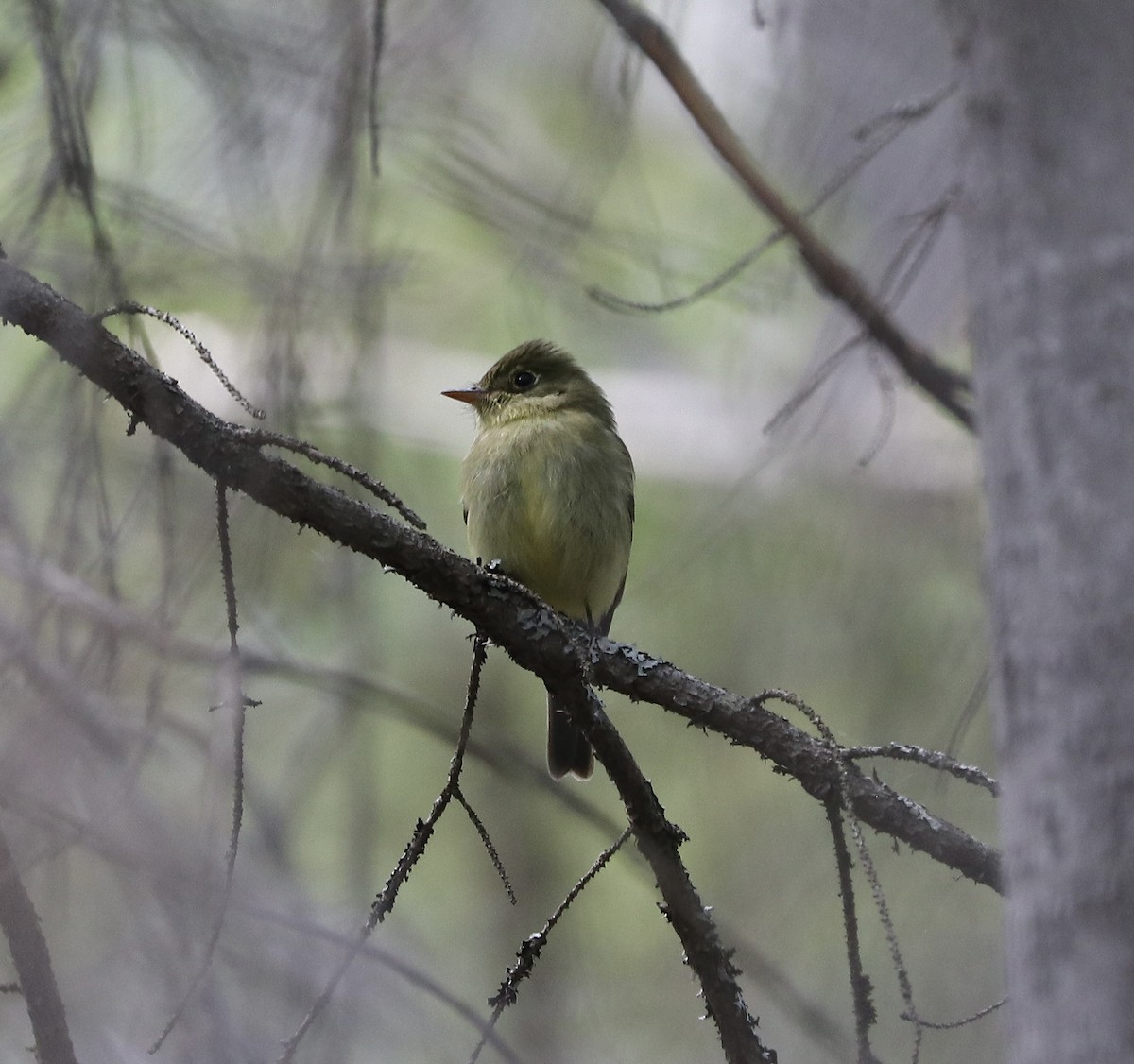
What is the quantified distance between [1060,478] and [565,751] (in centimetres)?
372

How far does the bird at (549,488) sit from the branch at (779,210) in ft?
4.20

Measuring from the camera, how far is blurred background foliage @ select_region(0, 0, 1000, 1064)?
9.18 feet

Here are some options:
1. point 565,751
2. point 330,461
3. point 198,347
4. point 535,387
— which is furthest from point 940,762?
point 535,387

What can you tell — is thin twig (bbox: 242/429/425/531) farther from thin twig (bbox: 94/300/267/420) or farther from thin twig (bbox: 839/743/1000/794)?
thin twig (bbox: 839/743/1000/794)

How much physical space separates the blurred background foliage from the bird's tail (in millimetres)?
526

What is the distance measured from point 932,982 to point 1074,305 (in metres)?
2.91

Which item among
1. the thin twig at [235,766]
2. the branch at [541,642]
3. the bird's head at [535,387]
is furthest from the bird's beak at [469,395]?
the thin twig at [235,766]

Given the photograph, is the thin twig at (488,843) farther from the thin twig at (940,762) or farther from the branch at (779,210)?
the branch at (779,210)

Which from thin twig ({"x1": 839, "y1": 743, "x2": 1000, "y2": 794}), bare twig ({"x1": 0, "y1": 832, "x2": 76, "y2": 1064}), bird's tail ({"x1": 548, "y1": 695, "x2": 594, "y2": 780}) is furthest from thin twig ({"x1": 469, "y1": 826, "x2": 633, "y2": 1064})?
bird's tail ({"x1": 548, "y1": 695, "x2": 594, "y2": 780})

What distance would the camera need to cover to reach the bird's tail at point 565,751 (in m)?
5.18

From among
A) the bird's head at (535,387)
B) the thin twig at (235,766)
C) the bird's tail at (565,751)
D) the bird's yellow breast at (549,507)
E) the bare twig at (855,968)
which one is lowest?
the thin twig at (235,766)

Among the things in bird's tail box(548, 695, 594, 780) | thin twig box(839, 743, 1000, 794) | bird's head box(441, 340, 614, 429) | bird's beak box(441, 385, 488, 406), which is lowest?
thin twig box(839, 743, 1000, 794)

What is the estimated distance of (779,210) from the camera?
3.47 m

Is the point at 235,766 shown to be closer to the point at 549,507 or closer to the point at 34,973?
the point at 34,973
